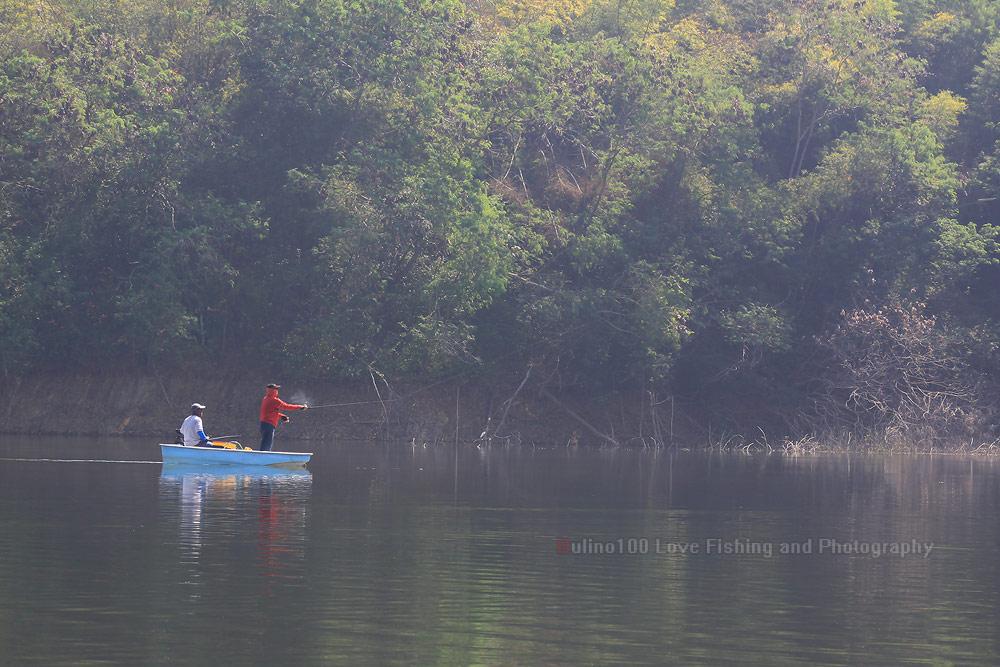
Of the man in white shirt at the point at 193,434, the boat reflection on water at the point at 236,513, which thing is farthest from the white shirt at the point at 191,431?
the boat reflection on water at the point at 236,513

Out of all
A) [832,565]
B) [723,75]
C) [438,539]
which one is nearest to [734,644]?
[832,565]

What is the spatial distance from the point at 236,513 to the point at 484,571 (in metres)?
7.15

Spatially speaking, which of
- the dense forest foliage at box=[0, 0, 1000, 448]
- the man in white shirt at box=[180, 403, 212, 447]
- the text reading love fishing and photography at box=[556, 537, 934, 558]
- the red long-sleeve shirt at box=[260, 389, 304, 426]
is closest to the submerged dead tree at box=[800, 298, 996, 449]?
the dense forest foliage at box=[0, 0, 1000, 448]

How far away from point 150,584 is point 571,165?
39.5 meters

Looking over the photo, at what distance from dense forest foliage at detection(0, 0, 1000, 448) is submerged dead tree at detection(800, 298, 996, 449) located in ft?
0.41

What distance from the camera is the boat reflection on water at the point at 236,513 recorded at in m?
16.7

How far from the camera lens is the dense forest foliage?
46.8 m

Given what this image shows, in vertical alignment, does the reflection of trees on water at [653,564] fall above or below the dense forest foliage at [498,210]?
below

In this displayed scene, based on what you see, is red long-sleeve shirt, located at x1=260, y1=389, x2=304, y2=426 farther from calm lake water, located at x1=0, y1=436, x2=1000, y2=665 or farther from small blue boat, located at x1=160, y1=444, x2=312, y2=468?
calm lake water, located at x1=0, y1=436, x2=1000, y2=665

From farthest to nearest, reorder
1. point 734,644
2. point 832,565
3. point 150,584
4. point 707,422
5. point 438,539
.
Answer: point 707,422, point 438,539, point 832,565, point 150,584, point 734,644

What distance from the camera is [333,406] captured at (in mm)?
47031

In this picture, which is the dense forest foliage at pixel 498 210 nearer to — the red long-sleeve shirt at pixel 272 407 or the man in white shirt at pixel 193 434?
the red long-sleeve shirt at pixel 272 407

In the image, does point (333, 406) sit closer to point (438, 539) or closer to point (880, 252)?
point (880, 252)

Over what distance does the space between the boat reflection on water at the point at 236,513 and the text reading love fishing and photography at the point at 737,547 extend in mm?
3835
